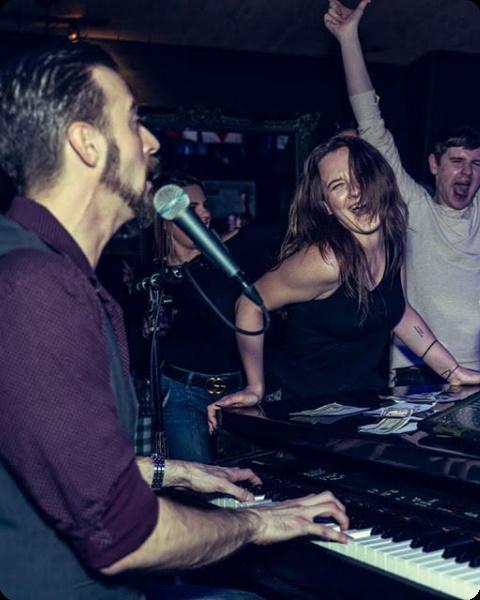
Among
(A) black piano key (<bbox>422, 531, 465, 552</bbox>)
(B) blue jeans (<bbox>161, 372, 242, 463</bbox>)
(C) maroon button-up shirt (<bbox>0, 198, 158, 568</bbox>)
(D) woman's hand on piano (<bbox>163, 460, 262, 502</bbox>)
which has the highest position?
(C) maroon button-up shirt (<bbox>0, 198, 158, 568</bbox>)

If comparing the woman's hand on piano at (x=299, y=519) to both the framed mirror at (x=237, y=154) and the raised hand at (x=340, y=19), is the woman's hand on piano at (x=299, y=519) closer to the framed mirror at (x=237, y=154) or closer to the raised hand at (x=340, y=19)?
the raised hand at (x=340, y=19)

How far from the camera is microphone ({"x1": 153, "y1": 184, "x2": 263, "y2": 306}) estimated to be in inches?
61.1

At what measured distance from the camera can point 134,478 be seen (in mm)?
1200

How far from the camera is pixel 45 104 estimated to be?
4.33 feet

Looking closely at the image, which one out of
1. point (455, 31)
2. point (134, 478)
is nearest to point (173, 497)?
point (134, 478)

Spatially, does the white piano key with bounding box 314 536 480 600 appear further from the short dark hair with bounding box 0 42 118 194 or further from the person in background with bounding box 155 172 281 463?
the person in background with bounding box 155 172 281 463

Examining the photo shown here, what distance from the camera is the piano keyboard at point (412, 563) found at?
1.36 m

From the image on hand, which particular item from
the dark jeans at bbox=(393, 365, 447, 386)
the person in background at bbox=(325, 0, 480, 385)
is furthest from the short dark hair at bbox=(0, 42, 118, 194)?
the person in background at bbox=(325, 0, 480, 385)

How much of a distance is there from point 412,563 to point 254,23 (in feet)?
15.3

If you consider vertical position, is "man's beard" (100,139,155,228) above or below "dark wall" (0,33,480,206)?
below

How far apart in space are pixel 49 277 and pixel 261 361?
1.58 m

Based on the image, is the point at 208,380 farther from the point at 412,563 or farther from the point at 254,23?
the point at 254,23

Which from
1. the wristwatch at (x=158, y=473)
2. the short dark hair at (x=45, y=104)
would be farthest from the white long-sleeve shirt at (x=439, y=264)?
the short dark hair at (x=45, y=104)

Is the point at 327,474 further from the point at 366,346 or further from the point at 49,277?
the point at 49,277
